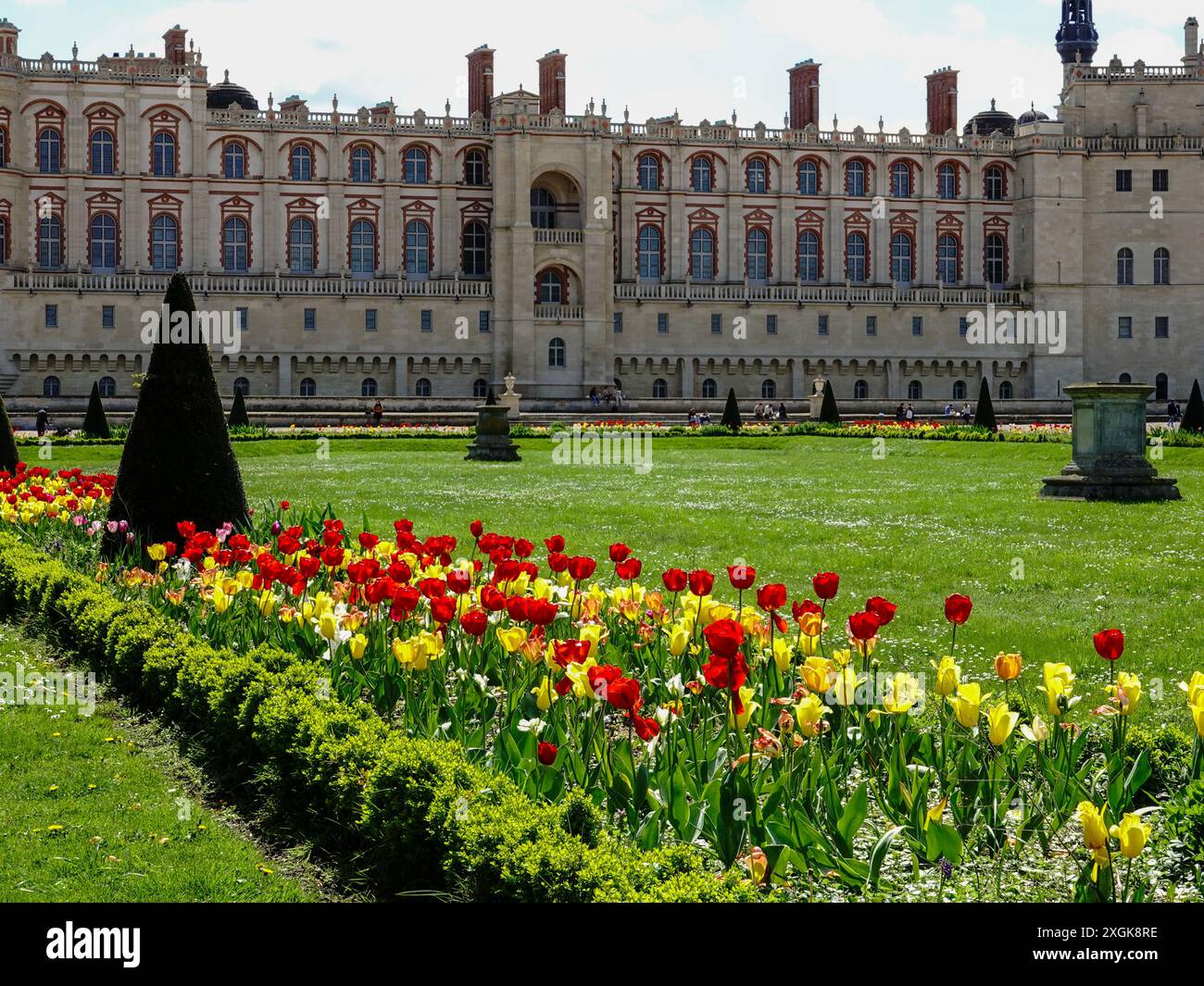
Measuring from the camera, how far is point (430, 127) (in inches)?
2307

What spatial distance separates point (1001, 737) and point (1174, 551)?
31.1ft

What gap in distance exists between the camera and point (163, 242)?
5625 centimetres

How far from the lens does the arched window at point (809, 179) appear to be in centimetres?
6253

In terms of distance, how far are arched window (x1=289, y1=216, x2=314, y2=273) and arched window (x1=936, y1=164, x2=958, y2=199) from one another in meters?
27.1

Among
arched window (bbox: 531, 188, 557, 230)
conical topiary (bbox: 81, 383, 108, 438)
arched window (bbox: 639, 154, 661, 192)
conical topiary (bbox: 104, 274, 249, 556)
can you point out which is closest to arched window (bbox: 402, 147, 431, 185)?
arched window (bbox: 531, 188, 557, 230)

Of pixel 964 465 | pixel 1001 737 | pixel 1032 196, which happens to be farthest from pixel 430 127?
pixel 1001 737

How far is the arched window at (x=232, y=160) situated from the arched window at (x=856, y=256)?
25.5 meters

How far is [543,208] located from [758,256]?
9450 mm

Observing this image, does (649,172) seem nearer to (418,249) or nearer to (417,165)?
(417,165)

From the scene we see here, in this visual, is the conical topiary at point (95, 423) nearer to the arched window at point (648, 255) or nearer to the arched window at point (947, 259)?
the arched window at point (648, 255)

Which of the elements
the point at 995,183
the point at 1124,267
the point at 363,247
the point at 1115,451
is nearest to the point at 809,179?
the point at 995,183

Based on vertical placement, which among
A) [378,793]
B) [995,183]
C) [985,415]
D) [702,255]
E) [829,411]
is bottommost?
[378,793]

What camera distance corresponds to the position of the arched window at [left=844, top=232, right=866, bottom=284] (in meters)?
62.8
